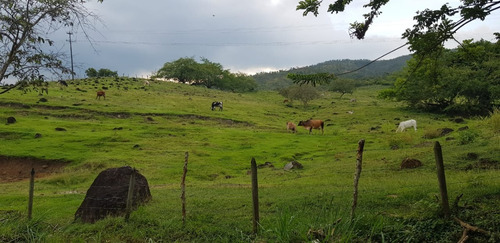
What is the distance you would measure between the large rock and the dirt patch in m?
11.9

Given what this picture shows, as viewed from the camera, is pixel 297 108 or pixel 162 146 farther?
pixel 297 108

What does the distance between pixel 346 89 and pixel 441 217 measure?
265 feet

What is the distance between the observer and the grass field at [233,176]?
6.27 meters

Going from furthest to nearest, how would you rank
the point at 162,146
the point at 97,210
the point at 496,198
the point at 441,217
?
the point at 162,146, the point at 97,210, the point at 496,198, the point at 441,217

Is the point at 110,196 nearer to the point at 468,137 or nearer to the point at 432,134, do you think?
the point at 468,137

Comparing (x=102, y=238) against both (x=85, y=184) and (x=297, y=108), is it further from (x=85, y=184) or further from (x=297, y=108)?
(x=297, y=108)

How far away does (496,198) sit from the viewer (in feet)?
23.8

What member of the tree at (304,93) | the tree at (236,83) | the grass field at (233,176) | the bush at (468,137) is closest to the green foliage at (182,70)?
the tree at (236,83)

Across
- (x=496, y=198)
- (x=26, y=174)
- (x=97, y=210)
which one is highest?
(x=496, y=198)

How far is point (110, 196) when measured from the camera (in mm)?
10461

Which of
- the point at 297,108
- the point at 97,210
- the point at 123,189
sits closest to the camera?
the point at 97,210

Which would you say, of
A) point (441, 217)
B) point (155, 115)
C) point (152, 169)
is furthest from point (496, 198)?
point (155, 115)

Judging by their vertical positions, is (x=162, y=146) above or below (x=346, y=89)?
below

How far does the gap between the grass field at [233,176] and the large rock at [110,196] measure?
1.41 feet
